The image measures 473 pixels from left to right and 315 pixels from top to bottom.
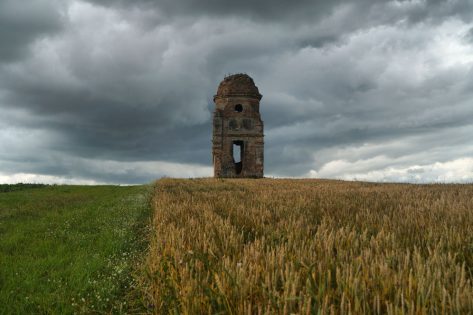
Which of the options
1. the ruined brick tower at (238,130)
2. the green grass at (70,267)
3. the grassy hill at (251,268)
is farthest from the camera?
the ruined brick tower at (238,130)

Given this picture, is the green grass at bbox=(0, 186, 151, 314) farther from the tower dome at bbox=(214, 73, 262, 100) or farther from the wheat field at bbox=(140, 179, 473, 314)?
the tower dome at bbox=(214, 73, 262, 100)

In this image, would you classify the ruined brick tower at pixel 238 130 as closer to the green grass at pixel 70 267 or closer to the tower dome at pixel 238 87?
the tower dome at pixel 238 87

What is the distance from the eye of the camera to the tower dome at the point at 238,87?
38125mm

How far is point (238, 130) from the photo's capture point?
37.2 meters

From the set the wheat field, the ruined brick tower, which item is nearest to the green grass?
the wheat field

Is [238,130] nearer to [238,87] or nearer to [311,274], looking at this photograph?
[238,87]

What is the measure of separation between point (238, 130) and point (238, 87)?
4798 millimetres

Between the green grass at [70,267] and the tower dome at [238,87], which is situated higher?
the tower dome at [238,87]

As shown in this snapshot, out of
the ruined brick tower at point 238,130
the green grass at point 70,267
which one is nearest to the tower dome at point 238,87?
the ruined brick tower at point 238,130

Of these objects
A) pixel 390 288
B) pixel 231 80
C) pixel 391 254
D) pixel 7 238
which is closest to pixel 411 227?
pixel 391 254

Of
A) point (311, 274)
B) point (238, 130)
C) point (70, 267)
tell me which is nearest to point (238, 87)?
point (238, 130)

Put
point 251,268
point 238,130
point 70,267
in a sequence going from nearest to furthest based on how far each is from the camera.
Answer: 1. point 251,268
2. point 70,267
3. point 238,130

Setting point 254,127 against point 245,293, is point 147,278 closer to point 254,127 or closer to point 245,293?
point 245,293

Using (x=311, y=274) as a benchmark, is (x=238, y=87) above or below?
above
